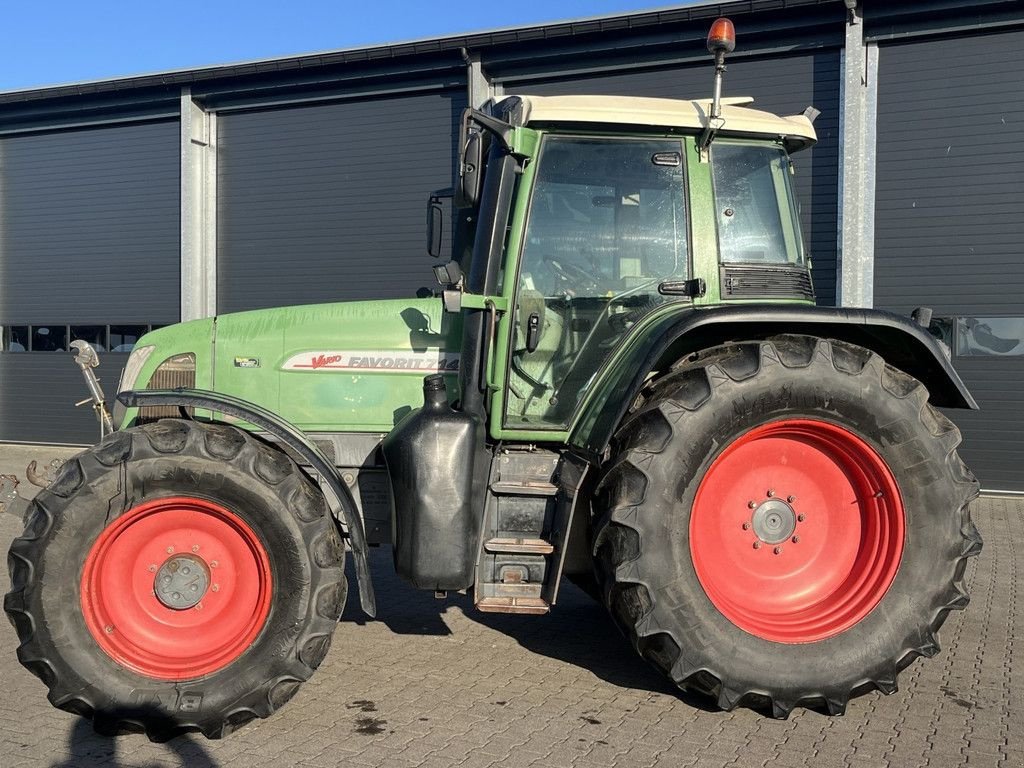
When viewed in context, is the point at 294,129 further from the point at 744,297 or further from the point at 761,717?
the point at 761,717

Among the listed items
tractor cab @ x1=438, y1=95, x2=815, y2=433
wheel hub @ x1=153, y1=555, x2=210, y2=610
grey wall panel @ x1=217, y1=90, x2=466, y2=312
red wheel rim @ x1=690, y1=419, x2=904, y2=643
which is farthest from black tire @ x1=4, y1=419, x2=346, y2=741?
→ grey wall panel @ x1=217, y1=90, x2=466, y2=312

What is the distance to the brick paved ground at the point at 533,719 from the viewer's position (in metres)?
3.38

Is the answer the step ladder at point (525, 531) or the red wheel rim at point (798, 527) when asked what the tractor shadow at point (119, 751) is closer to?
the step ladder at point (525, 531)

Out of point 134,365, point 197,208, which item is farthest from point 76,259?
point 134,365

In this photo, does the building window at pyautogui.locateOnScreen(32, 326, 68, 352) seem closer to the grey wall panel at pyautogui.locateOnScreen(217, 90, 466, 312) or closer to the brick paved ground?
the grey wall panel at pyautogui.locateOnScreen(217, 90, 466, 312)

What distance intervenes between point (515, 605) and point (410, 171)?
10041 mm

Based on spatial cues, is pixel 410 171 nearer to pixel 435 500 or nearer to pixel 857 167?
pixel 857 167

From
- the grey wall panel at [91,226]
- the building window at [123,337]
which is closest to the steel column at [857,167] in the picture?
the grey wall panel at [91,226]

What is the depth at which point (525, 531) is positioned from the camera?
3.94 m

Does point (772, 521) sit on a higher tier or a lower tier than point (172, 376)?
lower

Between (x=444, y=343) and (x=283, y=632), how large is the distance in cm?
147

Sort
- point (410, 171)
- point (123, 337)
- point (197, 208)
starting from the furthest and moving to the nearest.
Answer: point (123, 337) → point (197, 208) → point (410, 171)

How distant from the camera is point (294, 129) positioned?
1350 centimetres

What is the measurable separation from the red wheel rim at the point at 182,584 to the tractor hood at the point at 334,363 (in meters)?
0.74
